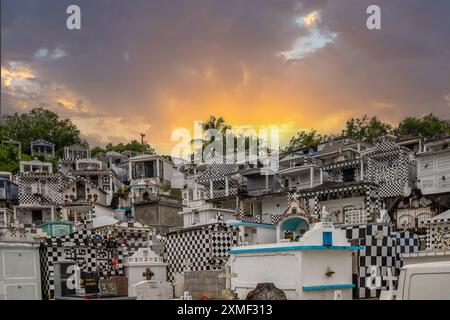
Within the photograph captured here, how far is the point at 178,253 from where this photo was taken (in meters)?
20.9

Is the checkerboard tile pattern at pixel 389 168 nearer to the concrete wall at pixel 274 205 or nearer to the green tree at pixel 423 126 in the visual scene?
the concrete wall at pixel 274 205

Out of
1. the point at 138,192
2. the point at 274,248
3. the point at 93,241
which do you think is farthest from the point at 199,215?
the point at 138,192

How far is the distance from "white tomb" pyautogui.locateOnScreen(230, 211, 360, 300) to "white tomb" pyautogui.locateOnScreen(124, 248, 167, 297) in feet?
19.1

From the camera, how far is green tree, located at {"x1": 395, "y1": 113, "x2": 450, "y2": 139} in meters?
47.8

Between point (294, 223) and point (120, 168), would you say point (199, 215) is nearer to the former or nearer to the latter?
point (294, 223)

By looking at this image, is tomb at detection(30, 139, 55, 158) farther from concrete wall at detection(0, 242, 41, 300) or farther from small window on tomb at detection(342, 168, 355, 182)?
concrete wall at detection(0, 242, 41, 300)

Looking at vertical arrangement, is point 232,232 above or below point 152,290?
above

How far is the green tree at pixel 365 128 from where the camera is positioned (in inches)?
1977

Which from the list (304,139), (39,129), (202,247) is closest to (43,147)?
(39,129)

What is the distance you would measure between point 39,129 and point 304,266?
207ft

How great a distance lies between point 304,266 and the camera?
1241 cm

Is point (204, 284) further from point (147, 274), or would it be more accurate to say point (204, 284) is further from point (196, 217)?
point (196, 217)
